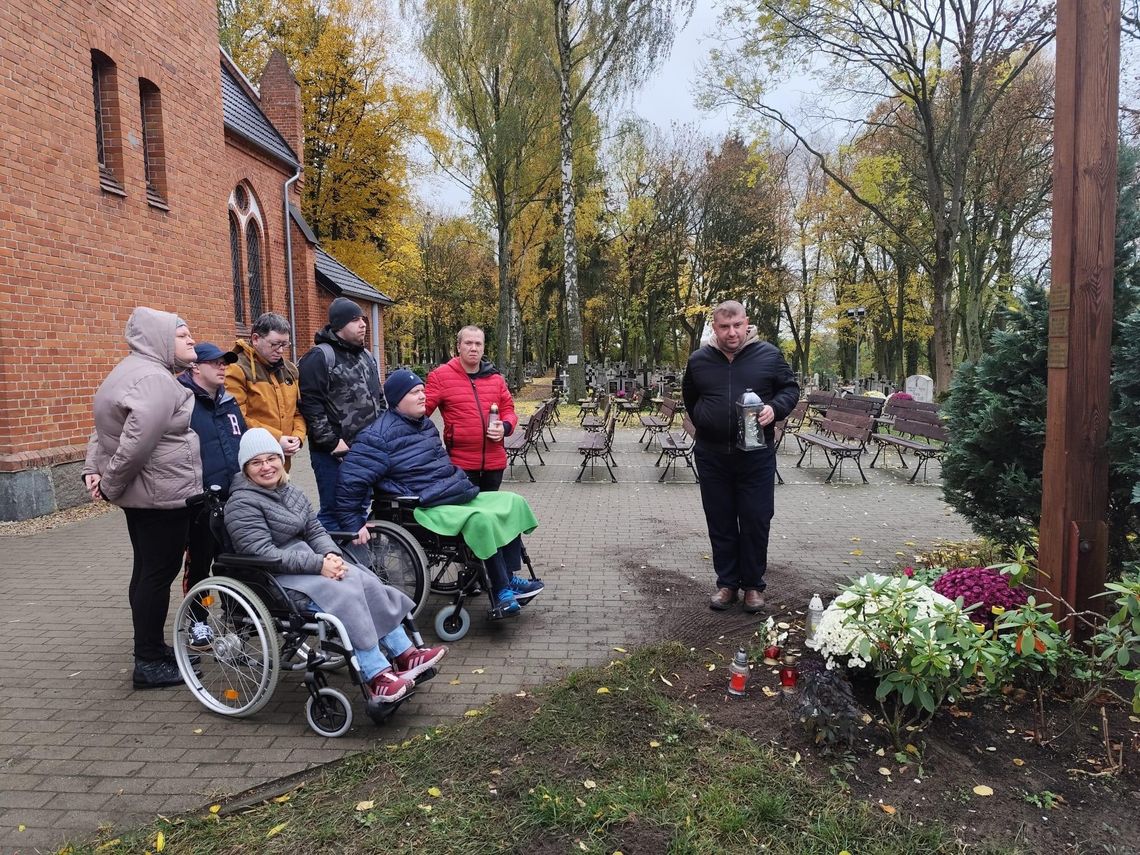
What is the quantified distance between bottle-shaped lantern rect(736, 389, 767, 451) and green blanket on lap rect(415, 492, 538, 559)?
1.46 m

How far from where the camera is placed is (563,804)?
2.61 m

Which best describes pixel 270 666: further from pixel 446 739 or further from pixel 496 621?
pixel 496 621

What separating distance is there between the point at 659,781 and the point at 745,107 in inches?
711

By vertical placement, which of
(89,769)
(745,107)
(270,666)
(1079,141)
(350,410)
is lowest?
(89,769)

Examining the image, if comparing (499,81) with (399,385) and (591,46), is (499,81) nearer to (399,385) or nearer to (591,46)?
(591,46)

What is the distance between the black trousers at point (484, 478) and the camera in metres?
5.04

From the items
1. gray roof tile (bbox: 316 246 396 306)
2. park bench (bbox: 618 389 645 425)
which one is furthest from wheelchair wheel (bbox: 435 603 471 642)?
gray roof tile (bbox: 316 246 396 306)

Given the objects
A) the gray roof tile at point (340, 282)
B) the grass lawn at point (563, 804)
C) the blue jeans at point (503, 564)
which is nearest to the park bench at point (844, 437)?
the blue jeans at point (503, 564)

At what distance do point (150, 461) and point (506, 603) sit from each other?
2.10m

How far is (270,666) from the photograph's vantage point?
3.17 meters

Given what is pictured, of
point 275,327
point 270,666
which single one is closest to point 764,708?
point 270,666

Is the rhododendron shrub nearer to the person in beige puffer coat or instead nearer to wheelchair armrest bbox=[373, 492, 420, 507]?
wheelchair armrest bbox=[373, 492, 420, 507]

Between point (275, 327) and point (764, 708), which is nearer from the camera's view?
point (764, 708)

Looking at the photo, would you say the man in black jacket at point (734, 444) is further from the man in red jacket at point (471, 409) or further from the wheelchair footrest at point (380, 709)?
the wheelchair footrest at point (380, 709)
